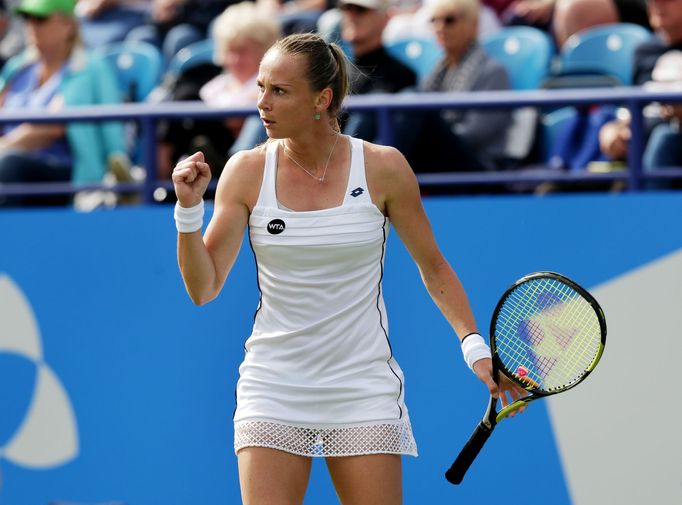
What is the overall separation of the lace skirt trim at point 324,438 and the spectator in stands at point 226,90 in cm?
241

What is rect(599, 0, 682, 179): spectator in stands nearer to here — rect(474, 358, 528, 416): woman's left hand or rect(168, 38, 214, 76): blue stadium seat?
rect(474, 358, 528, 416): woman's left hand

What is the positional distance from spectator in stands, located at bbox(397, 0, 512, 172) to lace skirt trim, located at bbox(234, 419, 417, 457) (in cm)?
226

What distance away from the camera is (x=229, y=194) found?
376 centimetres

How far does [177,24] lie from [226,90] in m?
2.64

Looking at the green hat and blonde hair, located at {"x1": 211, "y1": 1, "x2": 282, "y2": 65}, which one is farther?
the green hat

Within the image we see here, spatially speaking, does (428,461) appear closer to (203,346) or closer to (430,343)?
(430,343)

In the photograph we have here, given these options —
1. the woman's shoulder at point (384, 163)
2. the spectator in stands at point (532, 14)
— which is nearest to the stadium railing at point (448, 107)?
the woman's shoulder at point (384, 163)

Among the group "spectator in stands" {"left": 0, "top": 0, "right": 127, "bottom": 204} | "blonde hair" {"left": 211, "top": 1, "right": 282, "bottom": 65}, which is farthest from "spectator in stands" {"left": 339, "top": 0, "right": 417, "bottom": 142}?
"spectator in stands" {"left": 0, "top": 0, "right": 127, "bottom": 204}

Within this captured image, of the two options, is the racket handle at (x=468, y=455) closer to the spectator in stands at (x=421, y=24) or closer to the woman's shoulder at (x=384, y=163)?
the woman's shoulder at (x=384, y=163)

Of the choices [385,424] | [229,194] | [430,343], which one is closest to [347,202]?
[229,194]

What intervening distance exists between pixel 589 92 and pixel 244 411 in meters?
2.27

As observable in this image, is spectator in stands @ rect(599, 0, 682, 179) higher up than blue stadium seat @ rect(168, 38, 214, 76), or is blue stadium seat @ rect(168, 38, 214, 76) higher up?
spectator in stands @ rect(599, 0, 682, 179)

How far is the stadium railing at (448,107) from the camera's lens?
5.23 metres

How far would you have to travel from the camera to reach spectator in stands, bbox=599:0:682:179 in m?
5.61
